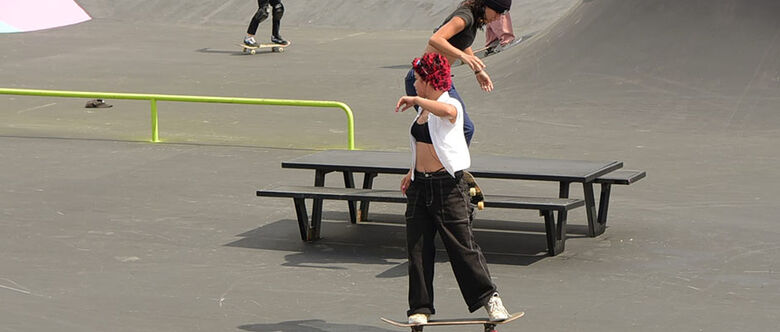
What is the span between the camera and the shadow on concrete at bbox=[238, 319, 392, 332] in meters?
6.89

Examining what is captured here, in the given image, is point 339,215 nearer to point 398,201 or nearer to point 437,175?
point 398,201

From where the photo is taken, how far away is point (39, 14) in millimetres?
26156

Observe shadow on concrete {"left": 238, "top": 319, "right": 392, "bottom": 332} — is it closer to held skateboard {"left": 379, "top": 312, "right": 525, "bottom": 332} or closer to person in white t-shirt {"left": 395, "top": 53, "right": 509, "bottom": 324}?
held skateboard {"left": 379, "top": 312, "right": 525, "bottom": 332}

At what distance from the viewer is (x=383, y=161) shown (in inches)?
369

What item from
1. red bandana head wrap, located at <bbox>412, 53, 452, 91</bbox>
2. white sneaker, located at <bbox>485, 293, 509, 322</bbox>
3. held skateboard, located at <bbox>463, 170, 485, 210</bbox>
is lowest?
white sneaker, located at <bbox>485, 293, 509, 322</bbox>

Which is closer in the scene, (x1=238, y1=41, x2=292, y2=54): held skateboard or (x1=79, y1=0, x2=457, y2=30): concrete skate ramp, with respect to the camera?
(x1=238, y1=41, x2=292, y2=54): held skateboard

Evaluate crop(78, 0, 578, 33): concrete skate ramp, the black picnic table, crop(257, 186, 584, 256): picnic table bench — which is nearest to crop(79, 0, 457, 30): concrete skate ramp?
crop(78, 0, 578, 33): concrete skate ramp

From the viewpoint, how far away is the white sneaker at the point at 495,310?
657cm

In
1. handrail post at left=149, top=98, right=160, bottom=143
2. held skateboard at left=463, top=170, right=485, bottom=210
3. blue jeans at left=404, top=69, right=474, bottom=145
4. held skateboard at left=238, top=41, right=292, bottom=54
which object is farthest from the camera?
Answer: held skateboard at left=238, top=41, right=292, bottom=54

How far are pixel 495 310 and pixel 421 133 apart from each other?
999 millimetres

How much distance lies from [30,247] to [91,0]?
65.9ft

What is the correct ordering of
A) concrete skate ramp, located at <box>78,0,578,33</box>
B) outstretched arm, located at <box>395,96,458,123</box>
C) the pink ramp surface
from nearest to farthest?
outstretched arm, located at <box>395,96,458,123</box>
concrete skate ramp, located at <box>78,0,578,33</box>
the pink ramp surface

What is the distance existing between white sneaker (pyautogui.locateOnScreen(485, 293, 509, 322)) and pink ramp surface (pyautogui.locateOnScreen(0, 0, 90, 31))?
20.2 metres

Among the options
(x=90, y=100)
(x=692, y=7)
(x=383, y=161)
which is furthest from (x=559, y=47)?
(x=383, y=161)
